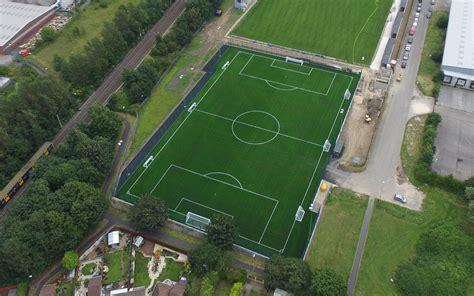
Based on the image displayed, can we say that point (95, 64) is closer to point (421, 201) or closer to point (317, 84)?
point (317, 84)

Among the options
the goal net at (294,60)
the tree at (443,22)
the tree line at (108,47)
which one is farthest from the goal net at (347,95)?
the tree line at (108,47)

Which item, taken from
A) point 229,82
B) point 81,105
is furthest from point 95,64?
point 229,82

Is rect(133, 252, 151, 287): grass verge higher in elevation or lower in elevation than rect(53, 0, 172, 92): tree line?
lower

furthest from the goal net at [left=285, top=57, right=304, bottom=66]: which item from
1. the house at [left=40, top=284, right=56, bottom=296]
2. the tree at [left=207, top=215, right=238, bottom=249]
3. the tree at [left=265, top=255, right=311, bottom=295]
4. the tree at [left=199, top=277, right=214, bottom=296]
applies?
the house at [left=40, top=284, right=56, bottom=296]

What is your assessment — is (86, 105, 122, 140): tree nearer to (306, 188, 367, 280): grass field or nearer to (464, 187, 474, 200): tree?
(306, 188, 367, 280): grass field

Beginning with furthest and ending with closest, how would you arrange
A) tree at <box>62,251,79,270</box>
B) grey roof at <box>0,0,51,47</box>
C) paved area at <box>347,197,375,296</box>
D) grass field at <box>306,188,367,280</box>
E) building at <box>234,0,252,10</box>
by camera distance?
building at <box>234,0,252,10</box> → grey roof at <box>0,0,51,47</box> → grass field at <box>306,188,367,280</box> → tree at <box>62,251,79,270</box> → paved area at <box>347,197,375,296</box>

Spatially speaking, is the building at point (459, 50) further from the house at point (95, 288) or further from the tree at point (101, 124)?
the house at point (95, 288)
